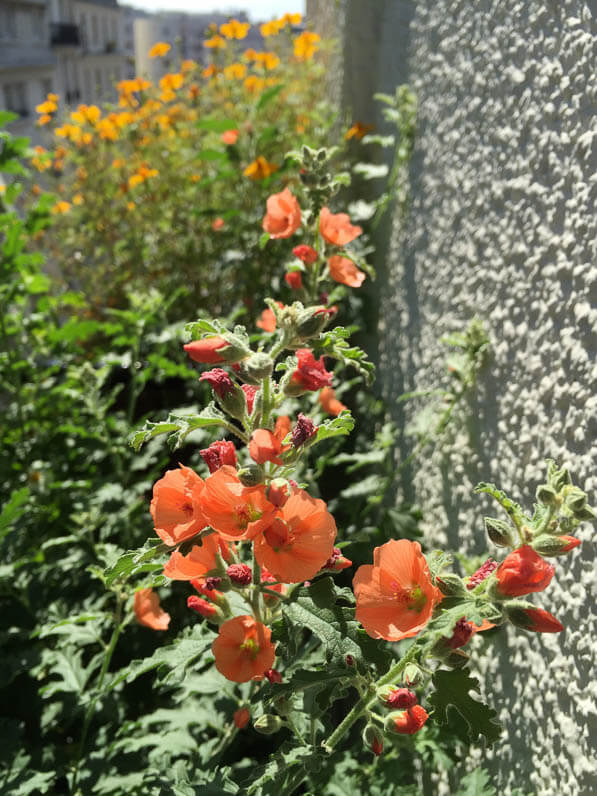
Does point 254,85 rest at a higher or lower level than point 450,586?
higher

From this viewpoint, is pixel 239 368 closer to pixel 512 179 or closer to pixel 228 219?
pixel 512 179

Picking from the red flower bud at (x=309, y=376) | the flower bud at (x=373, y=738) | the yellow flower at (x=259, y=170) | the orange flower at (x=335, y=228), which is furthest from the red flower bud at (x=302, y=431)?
the yellow flower at (x=259, y=170)

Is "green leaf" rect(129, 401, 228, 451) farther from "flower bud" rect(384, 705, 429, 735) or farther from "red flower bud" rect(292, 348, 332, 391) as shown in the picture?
"flower bud" rect(384, 705, 429, 735)

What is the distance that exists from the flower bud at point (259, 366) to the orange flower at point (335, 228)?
2.18 ft

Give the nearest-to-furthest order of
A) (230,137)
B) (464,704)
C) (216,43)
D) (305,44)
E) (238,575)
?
(464,704), (238,575), (230,137), (305,44), (216,43)

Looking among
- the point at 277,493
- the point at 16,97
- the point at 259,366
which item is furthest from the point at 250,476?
the point at 16,97

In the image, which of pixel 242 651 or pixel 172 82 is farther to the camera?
pixel 172 82

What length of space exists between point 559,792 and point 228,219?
8.05ft

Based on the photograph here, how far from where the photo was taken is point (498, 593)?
0.78 metres

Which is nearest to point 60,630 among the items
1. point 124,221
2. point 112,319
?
point 112,319

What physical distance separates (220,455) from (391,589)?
12.1 inches

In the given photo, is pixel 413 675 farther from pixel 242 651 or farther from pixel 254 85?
pixel 254 85

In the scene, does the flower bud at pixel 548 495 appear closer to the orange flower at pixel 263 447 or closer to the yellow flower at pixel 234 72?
the orange flower at pixel 263 447

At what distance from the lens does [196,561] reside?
36.3 inches
